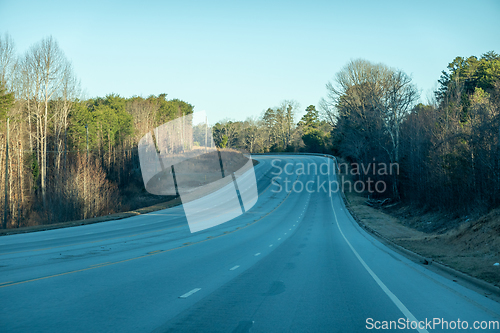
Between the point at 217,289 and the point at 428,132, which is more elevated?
the point at 428,132

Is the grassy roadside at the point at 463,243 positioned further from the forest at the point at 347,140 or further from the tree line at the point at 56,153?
the tree line at the point at 56,153

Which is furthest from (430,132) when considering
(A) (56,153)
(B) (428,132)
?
(A) (56,153)

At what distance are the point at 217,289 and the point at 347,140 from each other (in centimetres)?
4958

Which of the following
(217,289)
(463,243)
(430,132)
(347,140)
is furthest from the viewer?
(347,140)

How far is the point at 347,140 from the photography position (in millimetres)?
54531

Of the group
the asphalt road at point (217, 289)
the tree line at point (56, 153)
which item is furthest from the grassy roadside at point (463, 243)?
the tree line at point (56, 153)

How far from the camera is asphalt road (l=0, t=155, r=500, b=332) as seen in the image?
18.3 feet

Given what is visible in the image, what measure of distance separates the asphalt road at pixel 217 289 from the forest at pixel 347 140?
994 centimetres

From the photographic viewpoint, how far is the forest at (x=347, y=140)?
22.3 m

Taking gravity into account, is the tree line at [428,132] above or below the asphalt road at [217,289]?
above

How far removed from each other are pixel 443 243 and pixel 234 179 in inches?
1978

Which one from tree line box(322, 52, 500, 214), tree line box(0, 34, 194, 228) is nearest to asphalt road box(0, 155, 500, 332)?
tree line box(322, 52, 500, 214)

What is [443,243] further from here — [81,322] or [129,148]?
[129,148]

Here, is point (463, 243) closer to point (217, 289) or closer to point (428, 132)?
point (217, 289)
